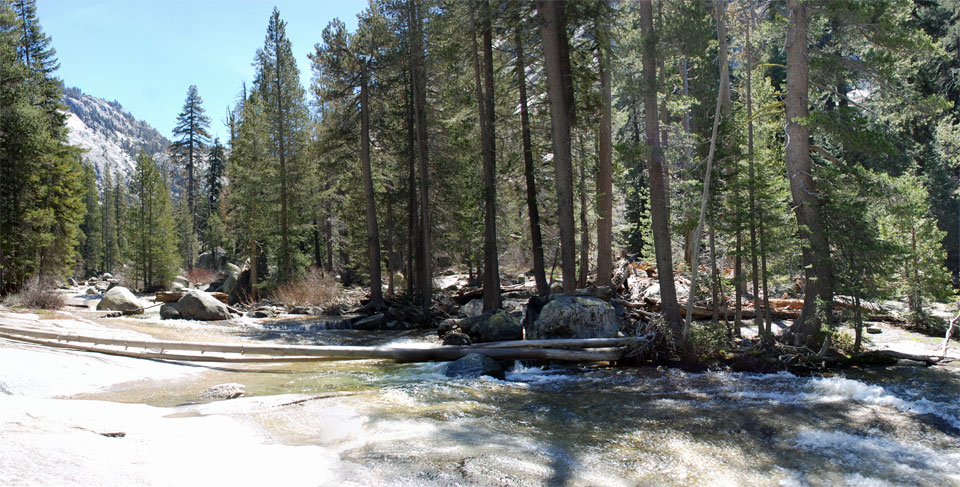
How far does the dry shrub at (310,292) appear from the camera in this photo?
2431 cm

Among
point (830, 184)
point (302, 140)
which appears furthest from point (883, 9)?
point (302, 140)

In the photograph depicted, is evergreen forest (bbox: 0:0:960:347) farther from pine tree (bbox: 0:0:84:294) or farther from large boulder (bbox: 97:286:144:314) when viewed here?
large boulder (bbox: 97:286:144:314)

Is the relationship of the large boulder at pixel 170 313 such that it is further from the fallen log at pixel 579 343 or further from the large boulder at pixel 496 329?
the fallen log at pixel 579 343

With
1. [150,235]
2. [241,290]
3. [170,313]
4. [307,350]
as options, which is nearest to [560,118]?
[307,350]

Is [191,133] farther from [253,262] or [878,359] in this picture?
[878,359]

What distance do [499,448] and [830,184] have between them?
900 centimetres

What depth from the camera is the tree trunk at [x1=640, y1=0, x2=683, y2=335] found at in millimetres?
11250

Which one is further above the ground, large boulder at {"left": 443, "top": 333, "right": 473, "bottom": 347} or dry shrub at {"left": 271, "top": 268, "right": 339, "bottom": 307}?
dry shrub at {"left": 271, "top": 268, "right": 339, "bottom": 307}

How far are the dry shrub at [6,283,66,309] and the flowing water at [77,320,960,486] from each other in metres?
13.6

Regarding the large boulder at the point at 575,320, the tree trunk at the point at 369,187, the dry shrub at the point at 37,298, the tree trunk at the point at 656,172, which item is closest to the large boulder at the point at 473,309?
the tree trunk at the point at 369,187

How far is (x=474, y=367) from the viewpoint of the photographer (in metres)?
10.2

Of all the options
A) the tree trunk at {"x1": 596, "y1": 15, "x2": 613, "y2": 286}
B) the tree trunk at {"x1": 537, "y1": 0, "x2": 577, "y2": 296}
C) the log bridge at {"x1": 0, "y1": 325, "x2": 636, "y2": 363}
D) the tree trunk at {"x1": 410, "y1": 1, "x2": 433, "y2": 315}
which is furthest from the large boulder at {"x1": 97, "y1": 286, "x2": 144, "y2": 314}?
the tree trunk at {"x1": 596, "y1": 15, "x2": 613, "y2": 286}

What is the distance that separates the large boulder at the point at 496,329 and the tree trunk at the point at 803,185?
609 cm

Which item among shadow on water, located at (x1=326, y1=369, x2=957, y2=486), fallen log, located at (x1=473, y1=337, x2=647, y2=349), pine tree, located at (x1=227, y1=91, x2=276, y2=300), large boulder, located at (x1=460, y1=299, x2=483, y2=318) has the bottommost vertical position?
shadow on water, located at (x1=326, y1=369, x2=957, y2=486)
